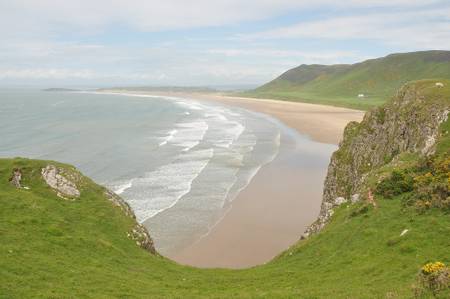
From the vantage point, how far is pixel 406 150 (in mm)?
36000

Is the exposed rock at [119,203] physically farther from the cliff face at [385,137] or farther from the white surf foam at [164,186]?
the cliff face at [385,137]

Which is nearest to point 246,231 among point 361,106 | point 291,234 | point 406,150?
point 291,234

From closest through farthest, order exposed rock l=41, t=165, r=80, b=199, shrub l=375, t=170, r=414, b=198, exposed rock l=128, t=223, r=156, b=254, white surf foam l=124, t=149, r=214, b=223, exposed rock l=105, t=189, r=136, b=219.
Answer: shrub l=375, t=170, r=414, b=198
exposed rock l=128, t=223, r=156, b=254
exposed rock l=41, t=165, r=80, b=199
exposed rock l=105, t=189, r=136, b=219
white surf foam l=124, t=149, r=214, b=223

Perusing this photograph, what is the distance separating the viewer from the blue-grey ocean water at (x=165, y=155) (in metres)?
46.7

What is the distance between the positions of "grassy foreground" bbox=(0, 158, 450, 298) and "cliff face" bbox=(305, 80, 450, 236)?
22.7 ft

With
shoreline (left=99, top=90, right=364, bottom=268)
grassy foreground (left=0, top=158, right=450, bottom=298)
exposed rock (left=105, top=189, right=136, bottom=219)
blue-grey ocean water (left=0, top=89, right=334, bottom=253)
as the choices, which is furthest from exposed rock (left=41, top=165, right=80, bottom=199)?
shoreline (left=99, top=90, right=364, bottom=268)

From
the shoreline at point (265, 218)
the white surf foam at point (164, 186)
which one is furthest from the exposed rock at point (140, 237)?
the white surf foam at point (164, 186)

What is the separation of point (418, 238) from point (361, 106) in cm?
15583

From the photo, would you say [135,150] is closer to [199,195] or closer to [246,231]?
[199,195]

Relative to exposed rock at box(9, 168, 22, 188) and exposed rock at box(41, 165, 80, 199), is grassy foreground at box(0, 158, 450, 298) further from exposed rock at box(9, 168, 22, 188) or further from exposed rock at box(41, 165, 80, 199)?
exposed rock at box(41, 165, 80, 199)

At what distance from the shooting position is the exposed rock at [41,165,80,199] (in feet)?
Result: 105

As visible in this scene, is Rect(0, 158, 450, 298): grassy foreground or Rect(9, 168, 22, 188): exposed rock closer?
Rect(0, 158, 450, 298): grassy foreground

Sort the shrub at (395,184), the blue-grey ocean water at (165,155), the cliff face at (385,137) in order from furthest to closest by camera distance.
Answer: the blue-grey ocean water at (165,155)
the cliff face at (385,137)
the shrub at (395,184)

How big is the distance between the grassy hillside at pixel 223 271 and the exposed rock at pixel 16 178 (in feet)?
1.11
